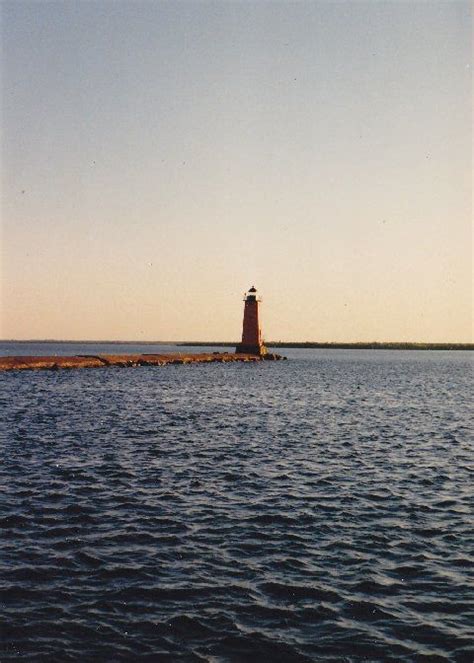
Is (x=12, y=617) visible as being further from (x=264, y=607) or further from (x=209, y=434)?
(x=209, y=434)

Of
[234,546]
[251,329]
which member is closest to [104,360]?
[251,329]

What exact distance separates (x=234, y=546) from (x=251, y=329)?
90.2 m

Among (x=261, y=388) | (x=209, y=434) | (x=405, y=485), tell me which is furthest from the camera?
(x=261, y=388)

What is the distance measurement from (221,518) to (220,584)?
3.60 meters

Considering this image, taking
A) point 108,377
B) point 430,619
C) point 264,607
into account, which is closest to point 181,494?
point 264,607

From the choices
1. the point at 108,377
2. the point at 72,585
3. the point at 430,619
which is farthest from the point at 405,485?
the point at 108,377

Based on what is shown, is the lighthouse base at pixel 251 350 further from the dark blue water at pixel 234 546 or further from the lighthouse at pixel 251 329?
the dark blue water at pixel 234 546

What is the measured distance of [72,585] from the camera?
9891mm

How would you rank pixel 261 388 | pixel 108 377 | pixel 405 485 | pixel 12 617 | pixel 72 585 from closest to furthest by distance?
pixel 12 617
pixel 72 585
pixel 405 485
pixel 261 388
pixel 108 377

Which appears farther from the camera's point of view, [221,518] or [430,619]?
[221,518]

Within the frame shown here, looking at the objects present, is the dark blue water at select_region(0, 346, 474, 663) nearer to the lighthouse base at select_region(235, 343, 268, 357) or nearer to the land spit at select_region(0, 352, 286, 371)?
the land spit at select_region(0, 352, 286, 371)

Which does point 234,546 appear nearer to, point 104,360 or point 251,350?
point 104,360

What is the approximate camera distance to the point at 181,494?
51.5 ft

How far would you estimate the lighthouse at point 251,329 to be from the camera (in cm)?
9562
